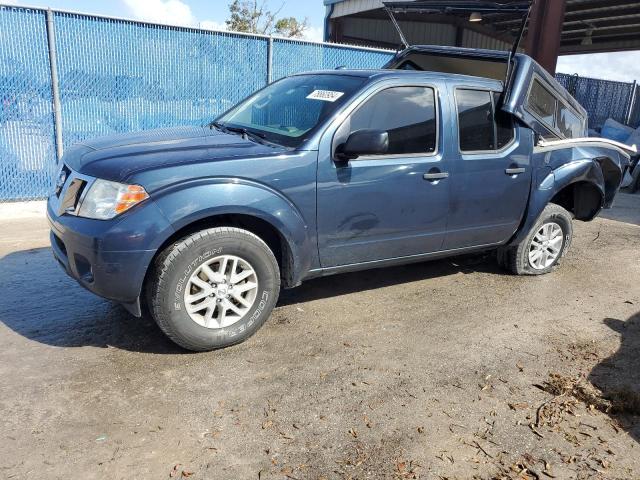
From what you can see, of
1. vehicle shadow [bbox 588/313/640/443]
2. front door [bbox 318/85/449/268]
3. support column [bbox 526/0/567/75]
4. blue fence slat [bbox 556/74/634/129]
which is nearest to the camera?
vehicle shadow [bbox 588/313/640/443]

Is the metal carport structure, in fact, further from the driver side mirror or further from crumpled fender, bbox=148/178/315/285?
crumpled fender, bbox=148/178/315/285

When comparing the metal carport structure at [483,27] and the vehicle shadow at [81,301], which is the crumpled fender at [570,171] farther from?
the metal carport structure at [483,27]

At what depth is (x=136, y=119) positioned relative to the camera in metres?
8.13

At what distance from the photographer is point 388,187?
158 inches

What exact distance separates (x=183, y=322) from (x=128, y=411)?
→ 66cm

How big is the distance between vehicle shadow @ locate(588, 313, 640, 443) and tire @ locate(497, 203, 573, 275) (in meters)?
1.10

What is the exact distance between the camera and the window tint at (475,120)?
4430 millimetres

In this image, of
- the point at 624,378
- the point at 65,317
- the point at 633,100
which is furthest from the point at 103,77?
the point at 633,100

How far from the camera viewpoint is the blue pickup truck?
3.27 m

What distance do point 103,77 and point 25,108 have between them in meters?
1.16

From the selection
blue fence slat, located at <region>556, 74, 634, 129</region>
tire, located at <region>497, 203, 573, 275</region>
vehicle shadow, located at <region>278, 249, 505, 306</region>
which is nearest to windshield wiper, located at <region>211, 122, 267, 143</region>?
vehicle shadow, located at <region>278, 249, 505, 306</region>

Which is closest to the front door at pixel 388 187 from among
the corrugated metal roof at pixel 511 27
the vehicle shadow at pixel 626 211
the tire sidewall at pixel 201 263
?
the tire sidewall at pixel 201 263

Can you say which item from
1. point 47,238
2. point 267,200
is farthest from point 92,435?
point 47,238

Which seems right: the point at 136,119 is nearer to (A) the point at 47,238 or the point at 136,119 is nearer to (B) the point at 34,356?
(A) the point at 47,238
